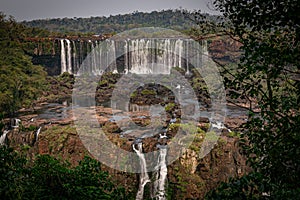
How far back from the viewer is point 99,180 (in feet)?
11.8

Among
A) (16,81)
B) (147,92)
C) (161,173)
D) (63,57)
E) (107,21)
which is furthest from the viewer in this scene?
(107,21)

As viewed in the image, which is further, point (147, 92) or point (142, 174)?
point (147, 92)

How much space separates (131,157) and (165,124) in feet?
9.87

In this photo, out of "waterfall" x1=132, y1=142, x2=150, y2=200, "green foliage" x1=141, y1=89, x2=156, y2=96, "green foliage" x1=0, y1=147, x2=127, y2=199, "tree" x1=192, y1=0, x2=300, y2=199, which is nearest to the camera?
"tree" x1=192, y1=0, x2=300, y2=199

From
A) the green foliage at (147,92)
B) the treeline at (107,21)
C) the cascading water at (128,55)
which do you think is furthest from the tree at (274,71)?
the treeline at (107,21)

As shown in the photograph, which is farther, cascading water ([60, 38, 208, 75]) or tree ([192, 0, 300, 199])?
cascading water ([60, 38, 208, 75])

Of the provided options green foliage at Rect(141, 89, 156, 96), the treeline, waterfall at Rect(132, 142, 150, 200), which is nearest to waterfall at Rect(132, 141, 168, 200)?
waterfall at Rect(132, 142, 150, 200)

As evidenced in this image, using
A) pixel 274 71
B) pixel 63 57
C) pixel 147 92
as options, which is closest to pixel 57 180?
pixel 274 71

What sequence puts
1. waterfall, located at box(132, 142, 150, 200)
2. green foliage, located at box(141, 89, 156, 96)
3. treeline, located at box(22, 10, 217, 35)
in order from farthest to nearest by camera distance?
treeline, located at box(22, 10, 217, 35), green foliage, located at box(141, 89, 156, 96), waterfall, located at box(132, 142, 150, 200)

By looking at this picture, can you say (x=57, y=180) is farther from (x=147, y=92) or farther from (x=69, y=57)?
(x=69, y=57)

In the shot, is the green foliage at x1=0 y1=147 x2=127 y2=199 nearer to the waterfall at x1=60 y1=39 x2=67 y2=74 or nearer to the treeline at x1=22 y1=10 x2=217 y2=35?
the waterfall at x1=60 y1=39 x2=67 y2=74

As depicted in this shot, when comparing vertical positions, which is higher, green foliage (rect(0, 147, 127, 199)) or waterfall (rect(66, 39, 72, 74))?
waterfall (rect(66, 39, 72, 74))

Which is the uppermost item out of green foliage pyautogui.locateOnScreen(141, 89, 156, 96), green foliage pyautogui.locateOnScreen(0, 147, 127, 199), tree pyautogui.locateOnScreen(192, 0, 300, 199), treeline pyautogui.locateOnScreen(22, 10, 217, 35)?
treeline pyautogui.locateOnScreen(22, 10, 217, 35)

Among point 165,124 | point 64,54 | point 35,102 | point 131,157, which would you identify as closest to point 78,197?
point 131,157
